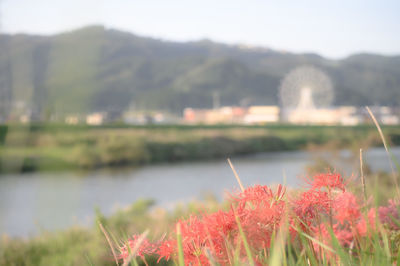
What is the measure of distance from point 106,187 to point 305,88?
41.1 meters

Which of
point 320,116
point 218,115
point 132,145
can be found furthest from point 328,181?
point 320,116

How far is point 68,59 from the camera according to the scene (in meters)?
3.77

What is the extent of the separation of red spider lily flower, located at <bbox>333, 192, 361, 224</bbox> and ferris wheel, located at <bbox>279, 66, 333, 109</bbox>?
49.3 meters

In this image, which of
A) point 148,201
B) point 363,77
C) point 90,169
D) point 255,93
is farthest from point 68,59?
point 255,93

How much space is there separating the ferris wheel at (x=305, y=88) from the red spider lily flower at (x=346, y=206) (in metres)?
49.3

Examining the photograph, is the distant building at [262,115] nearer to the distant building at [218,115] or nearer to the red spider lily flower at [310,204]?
the distant building at [218,115]

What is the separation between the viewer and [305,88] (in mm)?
48719

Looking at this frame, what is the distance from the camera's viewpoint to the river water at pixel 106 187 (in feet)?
25.4

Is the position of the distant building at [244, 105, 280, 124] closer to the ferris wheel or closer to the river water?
the ferris wheel

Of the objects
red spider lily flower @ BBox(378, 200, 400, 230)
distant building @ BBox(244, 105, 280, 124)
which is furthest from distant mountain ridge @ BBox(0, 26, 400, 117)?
red spider lily flower @ BBox(378, 200, 400, 230)

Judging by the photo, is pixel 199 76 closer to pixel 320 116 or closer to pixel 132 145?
pixel 320 116

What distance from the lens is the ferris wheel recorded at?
48.8 m

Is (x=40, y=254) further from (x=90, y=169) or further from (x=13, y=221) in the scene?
(x=90, y=169)

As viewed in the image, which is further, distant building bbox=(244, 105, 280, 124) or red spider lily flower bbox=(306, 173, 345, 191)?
distant building bbox=(244, 105, 280, 124)
